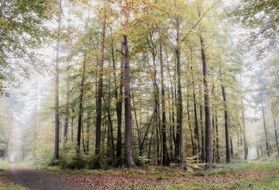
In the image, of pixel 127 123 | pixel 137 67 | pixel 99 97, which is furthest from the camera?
pixel 137 67

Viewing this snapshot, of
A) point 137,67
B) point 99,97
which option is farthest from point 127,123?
point 137,67

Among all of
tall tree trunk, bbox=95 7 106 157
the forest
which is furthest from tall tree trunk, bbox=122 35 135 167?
tall tree trunk, bbox=95 7 106 157

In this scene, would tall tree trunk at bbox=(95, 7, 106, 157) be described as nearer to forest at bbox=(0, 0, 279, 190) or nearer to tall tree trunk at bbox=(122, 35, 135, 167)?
forest at bbox=(0, 0, 279, 190)

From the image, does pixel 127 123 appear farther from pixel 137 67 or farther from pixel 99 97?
pixel 137 67

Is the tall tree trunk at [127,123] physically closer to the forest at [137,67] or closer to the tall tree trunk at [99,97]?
the forest at [137,67]

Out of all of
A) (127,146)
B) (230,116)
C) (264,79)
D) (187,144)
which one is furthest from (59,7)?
(264,79)

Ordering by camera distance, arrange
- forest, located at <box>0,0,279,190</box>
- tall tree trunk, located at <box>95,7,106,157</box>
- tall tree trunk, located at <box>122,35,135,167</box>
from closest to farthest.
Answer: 1. forest, located at <box>0,0,279,190</box>
2. tall tree trunk, located at <box>122,35,135,167</box>
3. tall tree trunk, located at <box>95,7,106,157</box>

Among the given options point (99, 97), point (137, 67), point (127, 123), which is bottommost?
point (127, 123)

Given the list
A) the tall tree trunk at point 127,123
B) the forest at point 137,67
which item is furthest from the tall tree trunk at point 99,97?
the tall tree trunk at point 127,123

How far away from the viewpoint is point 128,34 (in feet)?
65.2

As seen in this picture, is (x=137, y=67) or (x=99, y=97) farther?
(x=137, y=67)

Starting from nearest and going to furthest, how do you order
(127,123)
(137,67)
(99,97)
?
1. (127,123)
2. (99,97)
3. (137,67)

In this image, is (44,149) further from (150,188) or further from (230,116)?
(150,188)

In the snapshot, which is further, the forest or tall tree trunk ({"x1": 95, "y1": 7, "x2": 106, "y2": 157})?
tall tree trunk ({"x1": 95, "y1": 7, "x2": 106, "y2": 157})
